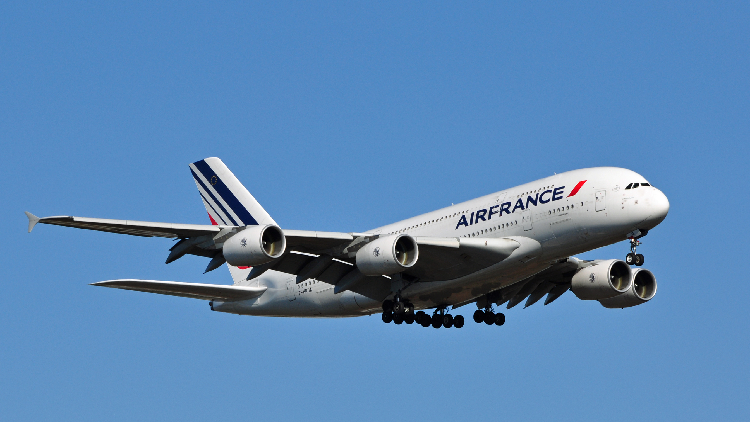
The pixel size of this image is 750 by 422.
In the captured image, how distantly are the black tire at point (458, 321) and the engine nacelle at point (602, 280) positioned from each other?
4684 millimetres

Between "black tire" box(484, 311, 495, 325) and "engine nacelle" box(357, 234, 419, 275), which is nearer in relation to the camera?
"engine nacelle" box(357, 234, 419, 275)

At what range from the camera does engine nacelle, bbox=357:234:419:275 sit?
34750 millimetres

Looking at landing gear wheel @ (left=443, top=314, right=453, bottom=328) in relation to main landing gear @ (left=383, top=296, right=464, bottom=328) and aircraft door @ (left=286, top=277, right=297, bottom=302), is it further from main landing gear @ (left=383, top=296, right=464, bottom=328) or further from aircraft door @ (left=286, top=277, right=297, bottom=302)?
aircraft door @ (left=286, top=277, right=297, bottom=302)

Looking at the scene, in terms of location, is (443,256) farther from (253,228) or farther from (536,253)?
(253,228)

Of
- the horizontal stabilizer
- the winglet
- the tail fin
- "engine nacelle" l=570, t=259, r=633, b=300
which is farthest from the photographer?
the tail fin

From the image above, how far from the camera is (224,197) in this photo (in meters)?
47.8

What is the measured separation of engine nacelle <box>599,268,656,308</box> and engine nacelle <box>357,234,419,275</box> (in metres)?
11.5

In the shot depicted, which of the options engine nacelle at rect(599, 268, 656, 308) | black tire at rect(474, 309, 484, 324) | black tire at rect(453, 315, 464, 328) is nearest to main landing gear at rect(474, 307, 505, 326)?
black tire at rect(474, 309, 484, 324)

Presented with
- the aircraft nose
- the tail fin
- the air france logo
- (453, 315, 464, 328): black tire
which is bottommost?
(453, 315, 464, 328): black tire

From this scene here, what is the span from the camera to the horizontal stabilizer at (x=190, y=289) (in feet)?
121

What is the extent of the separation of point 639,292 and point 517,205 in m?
9.57

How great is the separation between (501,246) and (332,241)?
588cm

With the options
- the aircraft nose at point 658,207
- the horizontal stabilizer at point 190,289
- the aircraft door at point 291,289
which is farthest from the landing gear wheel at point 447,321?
the aircraft nose at point 658,207

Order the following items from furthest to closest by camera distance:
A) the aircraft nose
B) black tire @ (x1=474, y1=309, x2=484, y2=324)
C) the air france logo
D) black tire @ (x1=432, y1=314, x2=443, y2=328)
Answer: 1. black tire @ (x1=474, y1=309, x2=484, y2=324)
2. black tire @ (x1=432, y1=314, x2=443, y2=328)
3. the air france logo
4. the aircraft nose
